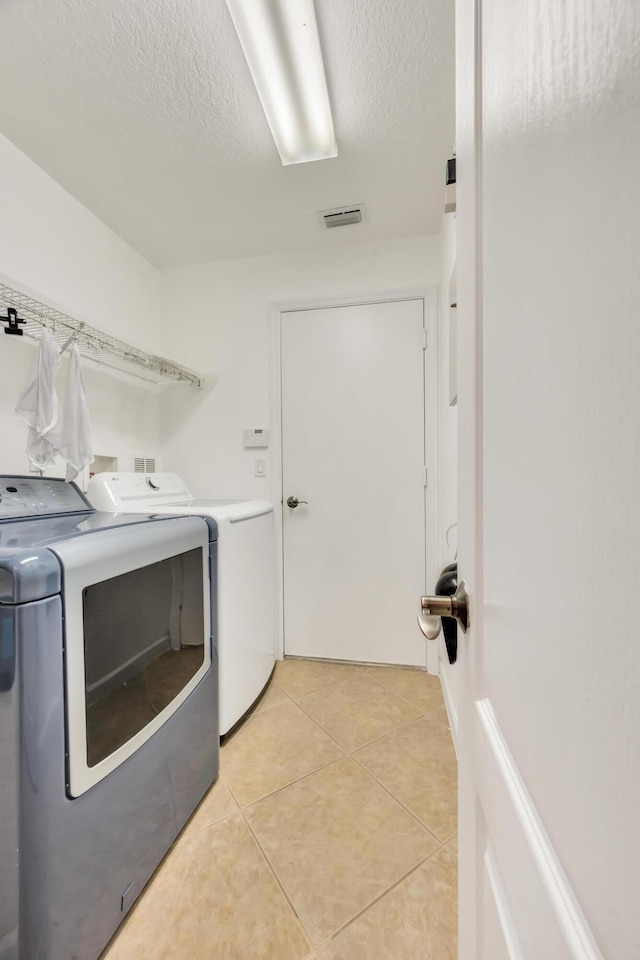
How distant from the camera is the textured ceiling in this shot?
1.18 metres

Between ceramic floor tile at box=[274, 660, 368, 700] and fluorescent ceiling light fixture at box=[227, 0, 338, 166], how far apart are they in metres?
2.50

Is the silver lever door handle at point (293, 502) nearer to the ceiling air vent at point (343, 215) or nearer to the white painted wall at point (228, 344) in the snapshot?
the white painted wall at point (228, 344)

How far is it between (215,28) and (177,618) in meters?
1.83

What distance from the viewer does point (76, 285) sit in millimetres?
1895

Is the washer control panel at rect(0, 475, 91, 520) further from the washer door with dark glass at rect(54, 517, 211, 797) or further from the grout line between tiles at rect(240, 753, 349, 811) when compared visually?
the grout line between tiles at rect(240, 753, 349, 811)

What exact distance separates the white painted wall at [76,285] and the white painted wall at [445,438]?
171 cm

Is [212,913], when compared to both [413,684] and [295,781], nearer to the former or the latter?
[295,781]

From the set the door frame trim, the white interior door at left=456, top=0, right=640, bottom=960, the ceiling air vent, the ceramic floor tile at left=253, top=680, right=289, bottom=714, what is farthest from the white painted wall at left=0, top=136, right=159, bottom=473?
the white interior door at left=456, top=0, right=640, bottom=960

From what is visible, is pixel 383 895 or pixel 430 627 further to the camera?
pixel 383 895

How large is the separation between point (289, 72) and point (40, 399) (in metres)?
1.41

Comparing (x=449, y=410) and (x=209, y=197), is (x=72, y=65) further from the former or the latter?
(x=449, y=410)

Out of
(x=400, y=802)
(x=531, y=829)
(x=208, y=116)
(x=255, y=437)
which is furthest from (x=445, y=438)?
(x=531, y=829)

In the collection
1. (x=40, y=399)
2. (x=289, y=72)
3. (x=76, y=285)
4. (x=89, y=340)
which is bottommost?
(x=40, y=399)

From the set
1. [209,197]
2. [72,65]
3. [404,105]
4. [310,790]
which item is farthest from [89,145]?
[310,790]
